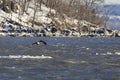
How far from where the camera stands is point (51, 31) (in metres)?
162

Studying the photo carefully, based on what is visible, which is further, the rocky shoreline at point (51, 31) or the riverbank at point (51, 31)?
the rocky shoreline at point (51, 31)

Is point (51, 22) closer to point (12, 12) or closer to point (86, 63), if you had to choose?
point (12, 12)

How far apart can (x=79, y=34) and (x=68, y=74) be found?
434ft

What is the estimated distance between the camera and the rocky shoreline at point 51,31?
5881 inches

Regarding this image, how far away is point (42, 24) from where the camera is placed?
16775 centimetres

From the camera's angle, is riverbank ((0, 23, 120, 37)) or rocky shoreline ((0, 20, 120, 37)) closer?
riverbank ((0, 23, 120, 37))

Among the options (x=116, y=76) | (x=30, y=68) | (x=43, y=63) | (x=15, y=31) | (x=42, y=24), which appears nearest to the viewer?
(x=116, y=76)

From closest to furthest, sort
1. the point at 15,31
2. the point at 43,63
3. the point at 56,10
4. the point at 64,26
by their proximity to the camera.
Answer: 1. the point at 43,63
2. the point at 15,31
3. the point at 64,26
4. the point at 56,10

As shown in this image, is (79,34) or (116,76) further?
(79,34)

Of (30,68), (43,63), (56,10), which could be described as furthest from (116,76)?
(56,10)

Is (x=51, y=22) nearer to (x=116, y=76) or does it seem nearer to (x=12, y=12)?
(x=12, y=12)

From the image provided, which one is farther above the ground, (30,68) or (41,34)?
(30,68)

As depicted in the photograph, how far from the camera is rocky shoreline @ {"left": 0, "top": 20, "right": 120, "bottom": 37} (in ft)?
490

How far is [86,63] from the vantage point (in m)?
49.9
